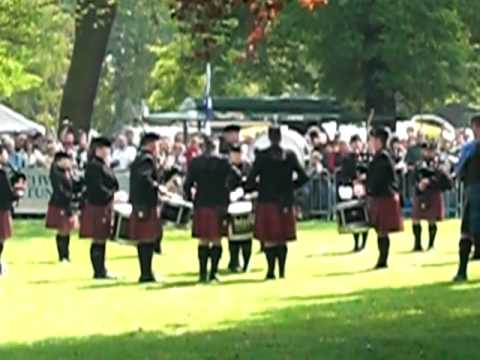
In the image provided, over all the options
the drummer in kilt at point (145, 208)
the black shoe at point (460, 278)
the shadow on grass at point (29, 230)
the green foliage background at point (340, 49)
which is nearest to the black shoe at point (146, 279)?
the drummer in kilt at point (145, 208)

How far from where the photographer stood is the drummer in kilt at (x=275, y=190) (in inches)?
821

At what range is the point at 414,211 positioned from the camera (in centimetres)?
2581

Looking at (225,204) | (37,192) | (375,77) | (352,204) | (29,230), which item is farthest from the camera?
(375,77)

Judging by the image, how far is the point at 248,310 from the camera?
1697 centimetres

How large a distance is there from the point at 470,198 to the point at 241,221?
10.7ft

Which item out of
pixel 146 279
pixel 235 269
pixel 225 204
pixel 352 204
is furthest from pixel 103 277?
pixel 352 204

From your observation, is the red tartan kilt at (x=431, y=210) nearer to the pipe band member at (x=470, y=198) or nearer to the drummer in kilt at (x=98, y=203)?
the pipe band member at (x=470, y=198)

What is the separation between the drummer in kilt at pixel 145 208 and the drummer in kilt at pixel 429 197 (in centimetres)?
593

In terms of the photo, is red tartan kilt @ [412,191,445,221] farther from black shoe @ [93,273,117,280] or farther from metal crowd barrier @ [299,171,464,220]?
metal crowd barrier @ [299,171,464,220]

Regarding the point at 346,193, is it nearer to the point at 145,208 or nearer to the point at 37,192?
the point at 145,208

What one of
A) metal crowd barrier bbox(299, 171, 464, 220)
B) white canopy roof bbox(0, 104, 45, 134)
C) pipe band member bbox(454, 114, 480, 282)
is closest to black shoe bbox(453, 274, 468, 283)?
pipe band member bbox(454, 114, 480, 282)

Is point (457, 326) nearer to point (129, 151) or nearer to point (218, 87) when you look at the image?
point (129, 151)

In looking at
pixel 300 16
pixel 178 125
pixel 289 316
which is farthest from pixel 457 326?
pixel 178 125

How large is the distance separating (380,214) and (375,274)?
3.53 ft
